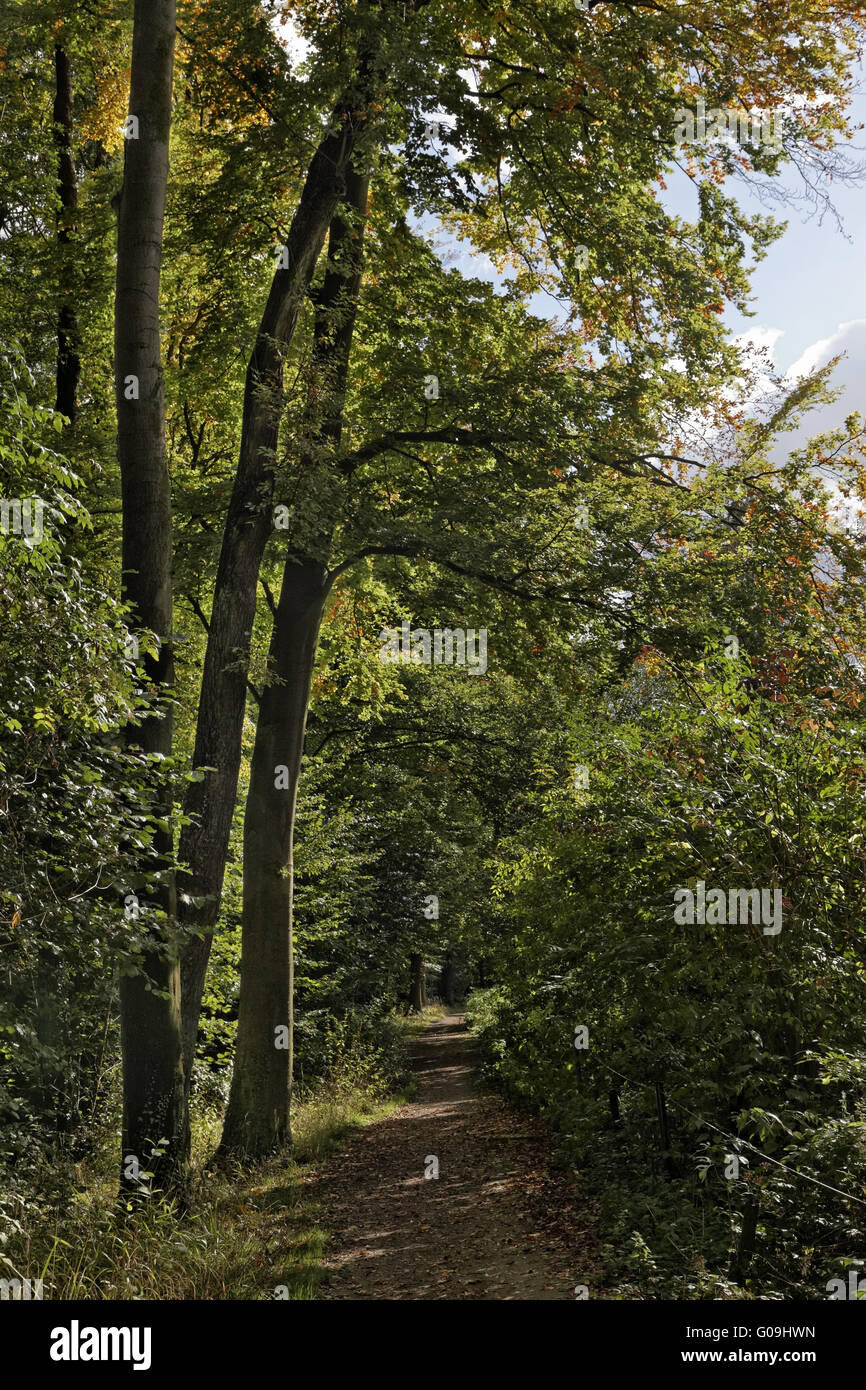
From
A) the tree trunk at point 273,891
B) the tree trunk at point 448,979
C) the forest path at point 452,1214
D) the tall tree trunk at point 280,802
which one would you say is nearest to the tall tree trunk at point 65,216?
the tall tree trunk at point 280,802

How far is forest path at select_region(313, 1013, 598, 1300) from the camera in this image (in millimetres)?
6941

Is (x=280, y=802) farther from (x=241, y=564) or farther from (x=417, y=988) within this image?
(x=417, y=988)

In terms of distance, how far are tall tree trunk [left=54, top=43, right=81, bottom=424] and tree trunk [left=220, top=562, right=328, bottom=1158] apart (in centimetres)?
421

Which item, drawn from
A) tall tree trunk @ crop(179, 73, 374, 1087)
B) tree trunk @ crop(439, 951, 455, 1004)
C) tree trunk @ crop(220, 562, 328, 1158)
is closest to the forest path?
tree trunk @ crop(220, 562, 328, 1158)

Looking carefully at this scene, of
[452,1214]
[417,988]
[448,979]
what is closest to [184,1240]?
[452,1214]

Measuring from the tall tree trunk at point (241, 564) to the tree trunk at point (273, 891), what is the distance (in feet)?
4.33

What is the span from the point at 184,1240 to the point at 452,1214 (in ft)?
10.5

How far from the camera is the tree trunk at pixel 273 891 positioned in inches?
429

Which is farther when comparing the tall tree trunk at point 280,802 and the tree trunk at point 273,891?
the tree trunk at point 273,891

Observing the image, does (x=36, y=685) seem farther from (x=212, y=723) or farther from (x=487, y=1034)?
(x=487, y=1034)

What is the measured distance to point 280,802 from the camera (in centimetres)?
1162

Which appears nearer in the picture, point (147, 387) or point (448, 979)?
point (147, 387)

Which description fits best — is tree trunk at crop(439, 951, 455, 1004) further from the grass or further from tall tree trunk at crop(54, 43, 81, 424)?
the grass

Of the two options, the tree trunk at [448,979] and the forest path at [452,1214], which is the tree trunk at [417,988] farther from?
the forest path at [452,1214]
